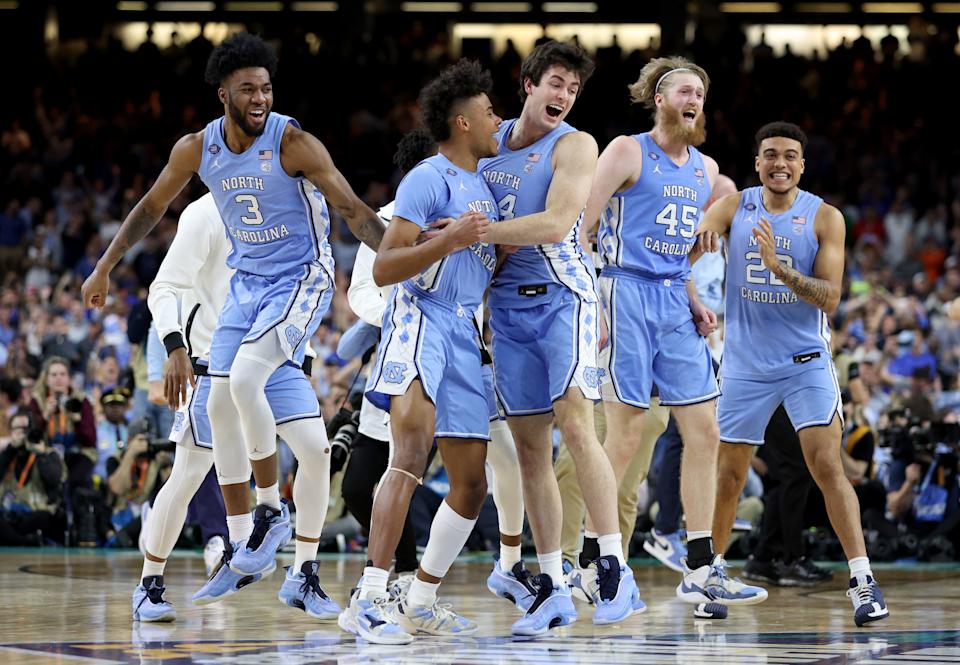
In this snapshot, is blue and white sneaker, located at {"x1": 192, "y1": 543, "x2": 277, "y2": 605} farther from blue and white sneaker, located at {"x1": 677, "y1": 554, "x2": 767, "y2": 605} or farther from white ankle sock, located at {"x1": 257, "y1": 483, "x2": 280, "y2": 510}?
blue and white sneaker, located at {"x1": 677, "y1": 554, "x2": 767, "y2": 605}

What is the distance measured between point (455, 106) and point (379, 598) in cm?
190

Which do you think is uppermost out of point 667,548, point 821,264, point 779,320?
point 821,264

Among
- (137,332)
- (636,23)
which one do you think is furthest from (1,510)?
(636,23)

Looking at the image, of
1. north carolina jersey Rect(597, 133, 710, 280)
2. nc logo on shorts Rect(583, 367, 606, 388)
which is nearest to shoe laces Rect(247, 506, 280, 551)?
nc logo on shorts Rect(583, 367, 606, 388)

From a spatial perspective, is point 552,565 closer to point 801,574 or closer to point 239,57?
point 239,57

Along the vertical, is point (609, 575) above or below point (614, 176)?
below

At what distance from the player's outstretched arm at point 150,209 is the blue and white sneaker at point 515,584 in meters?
2.12

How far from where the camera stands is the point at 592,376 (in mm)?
5844

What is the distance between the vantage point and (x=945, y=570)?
9344 millimetres

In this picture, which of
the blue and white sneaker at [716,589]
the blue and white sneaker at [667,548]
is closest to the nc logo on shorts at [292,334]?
the blue and white sneaker at [716,589]

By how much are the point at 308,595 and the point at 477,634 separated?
0.89 meters

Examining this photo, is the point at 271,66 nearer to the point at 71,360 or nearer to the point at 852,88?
the point at 71,360

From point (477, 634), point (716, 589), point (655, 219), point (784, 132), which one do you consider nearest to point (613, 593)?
point (477, 634)

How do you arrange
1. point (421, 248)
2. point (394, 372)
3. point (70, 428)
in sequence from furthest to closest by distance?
1. point (70, 428)
2. point (394, 372)
3. point (421, 248)
